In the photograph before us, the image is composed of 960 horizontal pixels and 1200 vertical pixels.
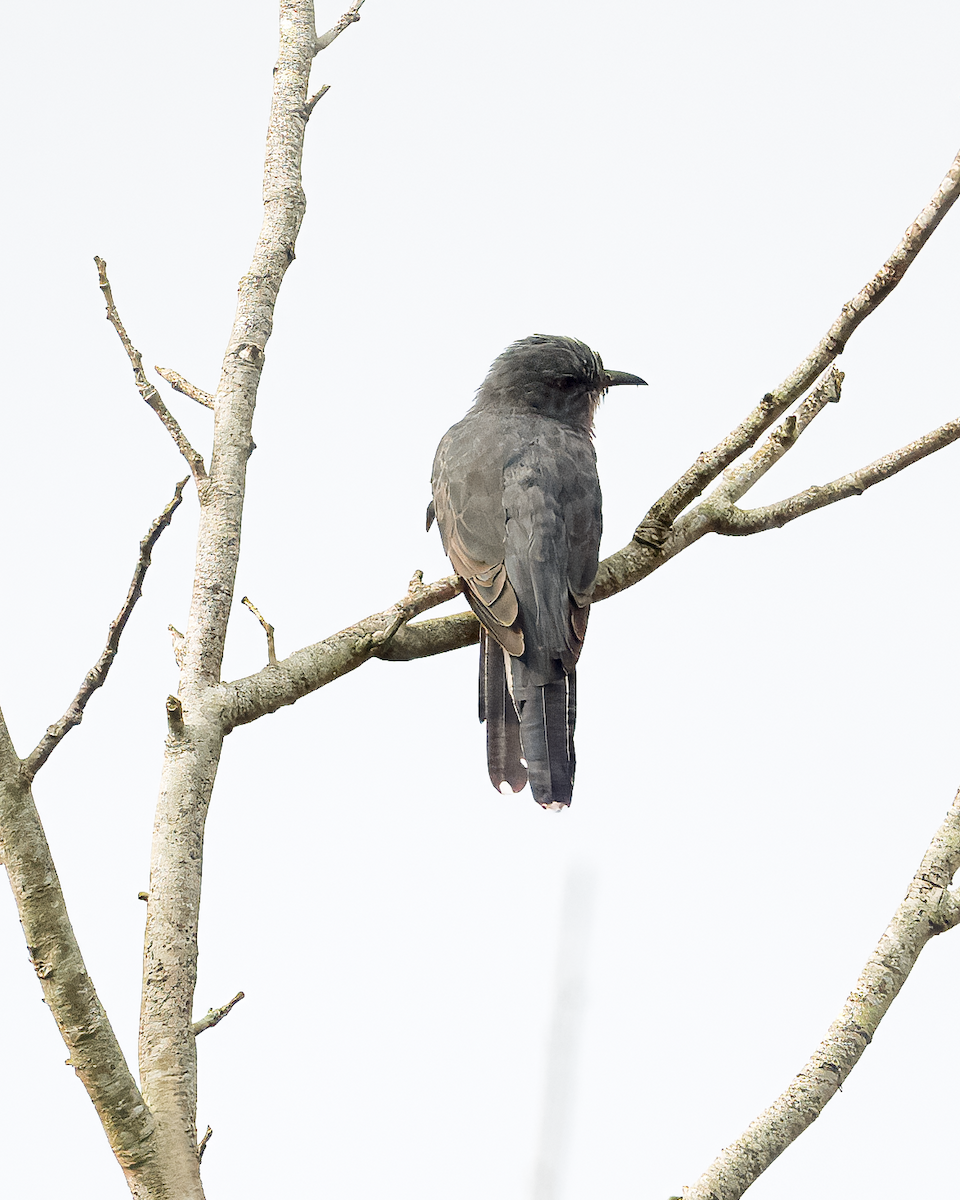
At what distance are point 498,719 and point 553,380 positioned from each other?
1.10 meters

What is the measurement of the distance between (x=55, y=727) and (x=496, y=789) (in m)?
1.09

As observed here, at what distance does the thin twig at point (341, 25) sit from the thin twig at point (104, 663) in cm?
156

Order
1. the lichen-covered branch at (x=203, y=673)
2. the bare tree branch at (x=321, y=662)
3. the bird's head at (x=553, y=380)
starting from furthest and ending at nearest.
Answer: the bird's head at (x=553, y=380), the bare tree branch at (x=321, y=662), the lichen-covered branch at (x=203, y=673)

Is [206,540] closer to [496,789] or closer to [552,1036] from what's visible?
[496,789]

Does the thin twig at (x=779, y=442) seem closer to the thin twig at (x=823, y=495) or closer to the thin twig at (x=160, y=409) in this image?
the thin twig at (x=823, y=495)

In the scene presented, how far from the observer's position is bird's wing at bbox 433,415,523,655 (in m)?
2.42

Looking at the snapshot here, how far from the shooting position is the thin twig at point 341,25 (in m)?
2.81

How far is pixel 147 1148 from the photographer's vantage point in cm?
141

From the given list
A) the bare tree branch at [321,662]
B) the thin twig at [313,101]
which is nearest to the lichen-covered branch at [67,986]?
the bare tree branch at [321,662]

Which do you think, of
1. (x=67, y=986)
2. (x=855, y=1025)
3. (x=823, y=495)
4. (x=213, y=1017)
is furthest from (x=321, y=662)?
(x=823, y=495)

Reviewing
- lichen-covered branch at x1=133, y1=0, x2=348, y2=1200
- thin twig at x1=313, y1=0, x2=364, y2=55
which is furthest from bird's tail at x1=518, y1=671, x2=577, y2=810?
thin twig at x1=313, y1=0, x2=364, y2=55

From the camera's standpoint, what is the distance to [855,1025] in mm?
1674

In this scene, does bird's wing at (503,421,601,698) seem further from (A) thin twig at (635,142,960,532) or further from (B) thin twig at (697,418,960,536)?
(B) thin twig at (697,418,960,536)

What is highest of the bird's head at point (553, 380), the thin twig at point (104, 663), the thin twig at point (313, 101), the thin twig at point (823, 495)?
the thin twig at point (313, 101)
